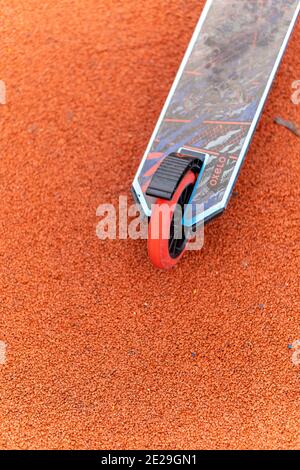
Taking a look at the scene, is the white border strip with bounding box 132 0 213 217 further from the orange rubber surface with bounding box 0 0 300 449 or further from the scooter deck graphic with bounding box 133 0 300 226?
the orange rubber surface with bounding box 0 0 300 449

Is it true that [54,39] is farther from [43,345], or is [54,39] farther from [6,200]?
[43,345]

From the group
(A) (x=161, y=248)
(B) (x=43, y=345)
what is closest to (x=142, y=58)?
(A) (x=161, y=248)

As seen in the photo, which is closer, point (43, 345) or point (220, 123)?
point (43, 345)

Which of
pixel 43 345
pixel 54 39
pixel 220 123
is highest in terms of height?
pixel 54 39

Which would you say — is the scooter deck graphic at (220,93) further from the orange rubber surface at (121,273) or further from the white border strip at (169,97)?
the orange rubber surface at (121,273)

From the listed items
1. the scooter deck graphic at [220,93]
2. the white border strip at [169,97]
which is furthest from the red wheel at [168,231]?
the white border strip at [169,97]
